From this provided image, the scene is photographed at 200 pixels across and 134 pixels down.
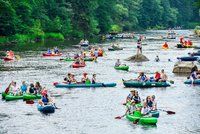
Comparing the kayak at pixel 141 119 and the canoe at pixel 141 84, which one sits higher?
the canoe at pixel 141 84

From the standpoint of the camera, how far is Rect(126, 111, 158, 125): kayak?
43.8m

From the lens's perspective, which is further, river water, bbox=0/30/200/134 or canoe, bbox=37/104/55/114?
canoe, bbox=37/104/55/114

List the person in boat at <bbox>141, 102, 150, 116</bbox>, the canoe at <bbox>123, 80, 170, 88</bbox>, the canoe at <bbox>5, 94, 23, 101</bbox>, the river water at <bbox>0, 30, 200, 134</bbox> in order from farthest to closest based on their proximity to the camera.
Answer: the canoe at <bbox>123, 80, 170, 88</bbox>
the canoe at <bbox>5, 94, 23, 101</bbox>
the person in boat at <bbox>141, 102, 150, 116</bbox>
the river water at <bbox>0, 30, 200, 134</bbox>

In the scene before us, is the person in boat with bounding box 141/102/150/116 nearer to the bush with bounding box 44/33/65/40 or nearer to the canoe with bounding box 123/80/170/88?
the canoe with bounding box 123/80/170/88

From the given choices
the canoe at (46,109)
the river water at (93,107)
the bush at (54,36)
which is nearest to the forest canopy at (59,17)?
the bush at (54,36)

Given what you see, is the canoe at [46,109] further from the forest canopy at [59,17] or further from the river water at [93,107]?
the forest canopy at [59,17]

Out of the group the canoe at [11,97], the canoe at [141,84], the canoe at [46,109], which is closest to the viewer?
the canoe at [46,109]

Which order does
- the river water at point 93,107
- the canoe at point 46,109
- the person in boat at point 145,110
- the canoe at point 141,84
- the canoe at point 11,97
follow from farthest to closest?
the canoe at point 141,84, the canoe at point 11,97, the canoe at point 46,109, the person in boat at point 145,110, the river water at point 93,107

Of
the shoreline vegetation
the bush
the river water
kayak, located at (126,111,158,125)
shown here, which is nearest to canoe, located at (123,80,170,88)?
the river water

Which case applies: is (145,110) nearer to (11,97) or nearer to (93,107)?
(93,107)

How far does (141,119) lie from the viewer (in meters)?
44.1

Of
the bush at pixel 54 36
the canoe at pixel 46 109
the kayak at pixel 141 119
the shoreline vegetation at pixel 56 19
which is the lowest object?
the kayak at pixel 141 119

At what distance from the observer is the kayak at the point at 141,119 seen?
4378 centimetres

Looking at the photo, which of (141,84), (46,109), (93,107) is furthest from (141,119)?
(141,84)
